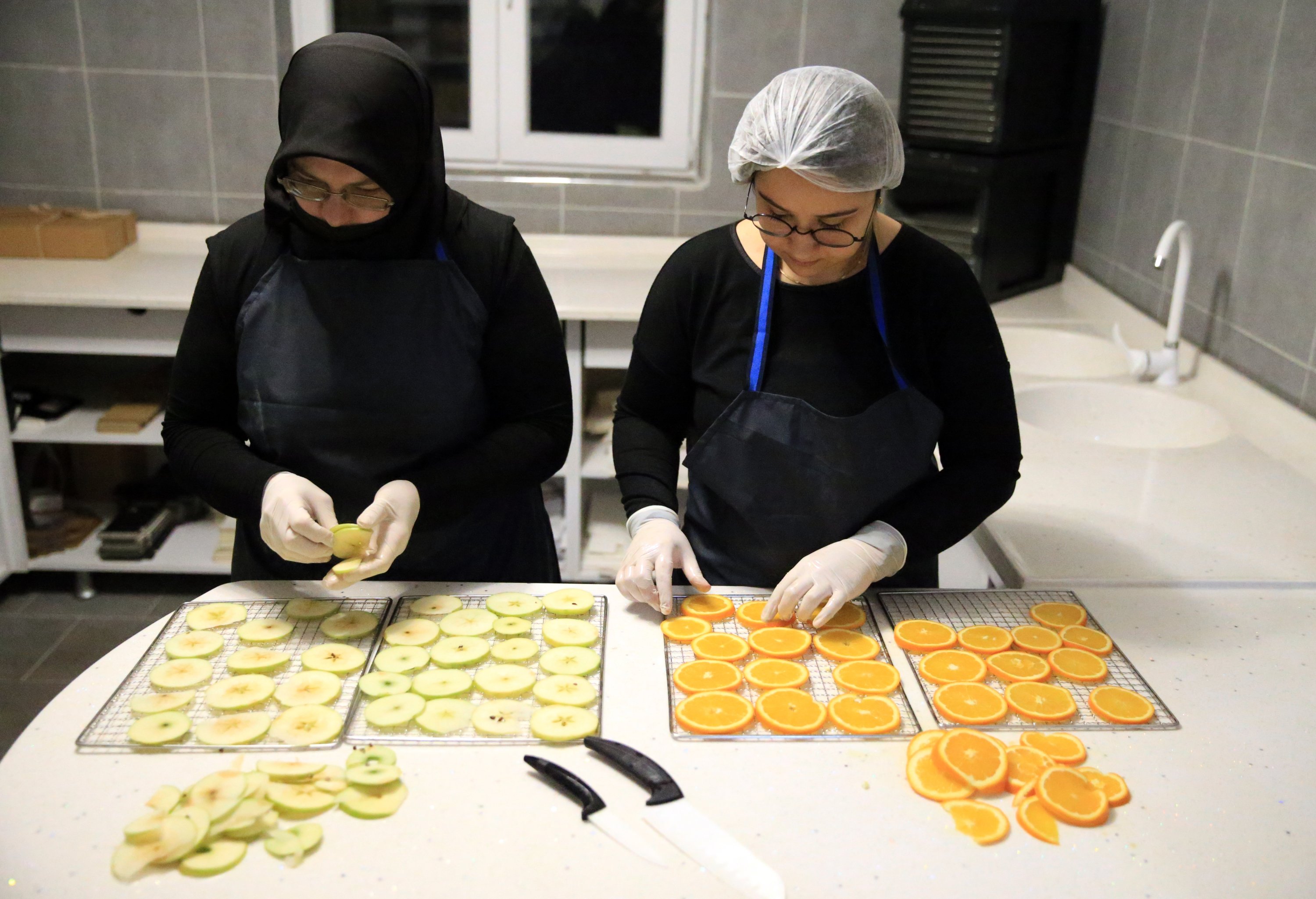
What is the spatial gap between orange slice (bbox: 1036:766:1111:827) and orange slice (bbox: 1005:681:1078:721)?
104 millimetres

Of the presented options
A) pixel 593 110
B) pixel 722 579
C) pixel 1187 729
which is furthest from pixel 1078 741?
pixel 593 110

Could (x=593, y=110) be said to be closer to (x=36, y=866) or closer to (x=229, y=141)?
(x=229, y=141)

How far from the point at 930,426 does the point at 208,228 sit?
2.47m

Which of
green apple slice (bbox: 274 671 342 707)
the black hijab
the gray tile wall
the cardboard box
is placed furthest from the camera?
the cardboard box

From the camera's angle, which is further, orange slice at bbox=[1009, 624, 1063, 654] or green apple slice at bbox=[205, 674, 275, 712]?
orange slice at bbox=[1009, 624, 1063, 654]

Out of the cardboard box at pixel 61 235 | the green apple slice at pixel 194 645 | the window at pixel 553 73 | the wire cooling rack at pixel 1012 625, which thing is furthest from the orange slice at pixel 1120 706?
the cardboard box at pixel 61 235

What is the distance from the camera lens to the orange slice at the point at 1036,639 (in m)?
1.33

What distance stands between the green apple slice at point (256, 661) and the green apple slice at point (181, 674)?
0.09 ft

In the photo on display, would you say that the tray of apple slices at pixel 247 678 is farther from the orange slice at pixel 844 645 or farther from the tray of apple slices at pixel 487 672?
the orange slice at pixel 844 645

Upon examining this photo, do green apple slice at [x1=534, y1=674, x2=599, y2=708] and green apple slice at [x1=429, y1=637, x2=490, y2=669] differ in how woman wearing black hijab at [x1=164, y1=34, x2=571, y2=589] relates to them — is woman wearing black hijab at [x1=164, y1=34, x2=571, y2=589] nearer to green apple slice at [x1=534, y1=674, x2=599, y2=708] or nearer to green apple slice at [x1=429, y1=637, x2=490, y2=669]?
green apple slice at [x1=429, y1=637, x2=490, y2=669]

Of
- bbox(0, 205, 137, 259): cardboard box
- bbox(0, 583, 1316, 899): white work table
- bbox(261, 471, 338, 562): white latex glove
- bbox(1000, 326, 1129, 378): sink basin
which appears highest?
bbox(0, 205, 137, 259): cardboard box

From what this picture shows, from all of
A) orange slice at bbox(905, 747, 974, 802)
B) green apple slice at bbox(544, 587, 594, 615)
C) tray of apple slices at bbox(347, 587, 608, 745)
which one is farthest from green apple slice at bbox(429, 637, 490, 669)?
orange slice at bbox(905, 747, 974, 802)

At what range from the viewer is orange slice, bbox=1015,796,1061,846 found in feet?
3.36

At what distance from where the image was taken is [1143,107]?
2.67m
